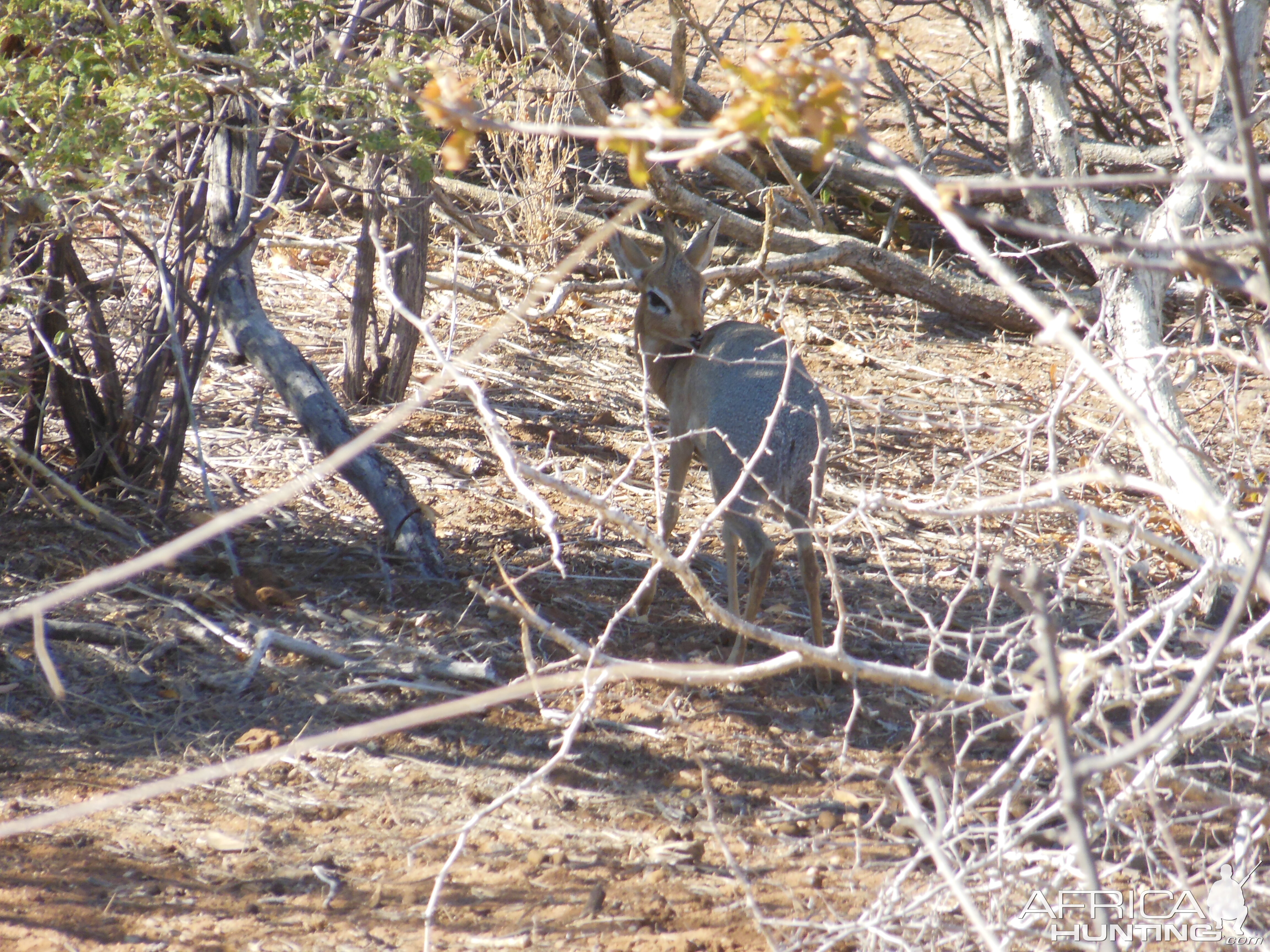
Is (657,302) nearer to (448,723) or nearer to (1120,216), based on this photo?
(1120,216)

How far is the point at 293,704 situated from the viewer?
4.22 meters

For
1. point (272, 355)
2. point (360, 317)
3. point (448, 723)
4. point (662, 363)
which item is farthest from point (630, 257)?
point (448, 723)

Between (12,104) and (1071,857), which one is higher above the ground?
(12,104)

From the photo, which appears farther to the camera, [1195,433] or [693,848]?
[1195,433]

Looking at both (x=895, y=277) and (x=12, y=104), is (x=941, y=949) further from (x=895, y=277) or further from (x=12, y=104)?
(x=895, y=277)

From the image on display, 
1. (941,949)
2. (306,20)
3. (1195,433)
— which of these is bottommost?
(941,949)

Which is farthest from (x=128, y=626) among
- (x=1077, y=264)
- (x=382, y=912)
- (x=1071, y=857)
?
(x=1077, y=264)

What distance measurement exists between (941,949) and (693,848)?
101 centimetres

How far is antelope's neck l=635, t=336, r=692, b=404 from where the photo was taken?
5.87 m

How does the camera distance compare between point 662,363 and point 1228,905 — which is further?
point 662,363

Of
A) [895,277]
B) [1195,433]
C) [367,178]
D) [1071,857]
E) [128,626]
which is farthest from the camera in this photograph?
[895,277]

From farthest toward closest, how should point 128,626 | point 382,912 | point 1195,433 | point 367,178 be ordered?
point 1195,433
point 367,178
point 128,626
point 382,912

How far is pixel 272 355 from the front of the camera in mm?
5109

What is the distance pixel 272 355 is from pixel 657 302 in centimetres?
200
